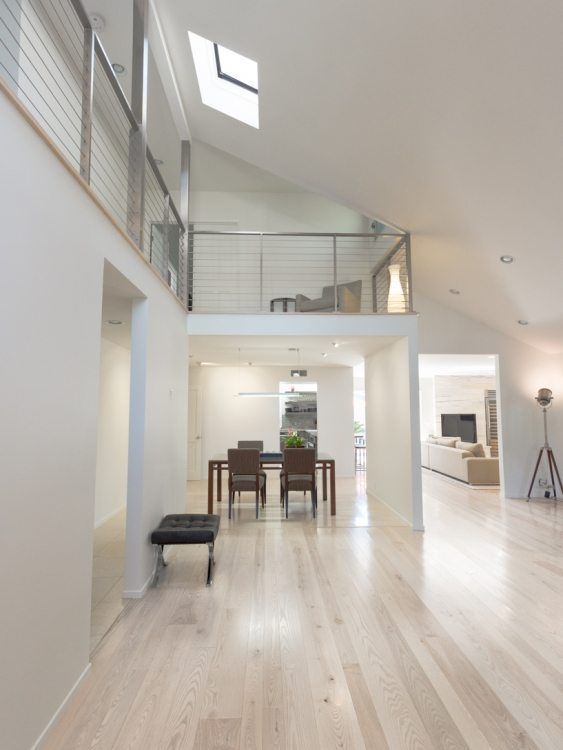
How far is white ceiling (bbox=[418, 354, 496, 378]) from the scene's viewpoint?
7340 millimetres

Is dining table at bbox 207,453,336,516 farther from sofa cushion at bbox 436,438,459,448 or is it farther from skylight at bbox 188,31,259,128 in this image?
skylight at bbox 188,31,259,128

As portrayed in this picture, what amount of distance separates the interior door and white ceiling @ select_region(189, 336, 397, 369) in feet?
3.22

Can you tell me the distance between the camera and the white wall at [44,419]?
1.52m

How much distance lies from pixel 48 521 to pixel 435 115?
12.8 ft

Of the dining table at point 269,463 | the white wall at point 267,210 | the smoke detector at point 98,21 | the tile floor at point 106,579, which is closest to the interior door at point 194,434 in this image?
the dining table at point 269,463

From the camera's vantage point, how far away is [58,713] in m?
1.85

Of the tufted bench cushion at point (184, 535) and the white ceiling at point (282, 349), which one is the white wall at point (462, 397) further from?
the tufted bench cushion at point (184, 535)

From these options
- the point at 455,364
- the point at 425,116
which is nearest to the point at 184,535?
the point at 425,116

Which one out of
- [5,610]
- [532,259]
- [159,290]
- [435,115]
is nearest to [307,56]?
[435,115]

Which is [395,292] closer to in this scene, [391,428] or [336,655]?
[391,428]

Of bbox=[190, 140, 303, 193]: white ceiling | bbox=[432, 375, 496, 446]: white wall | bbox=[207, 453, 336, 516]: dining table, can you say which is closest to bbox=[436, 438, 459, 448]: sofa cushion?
bbox=[432, 375, 496, 446]: white wall

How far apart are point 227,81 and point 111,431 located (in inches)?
188

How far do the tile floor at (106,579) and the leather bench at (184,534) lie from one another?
364mm

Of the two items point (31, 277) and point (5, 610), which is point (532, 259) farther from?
point (5, 610)
